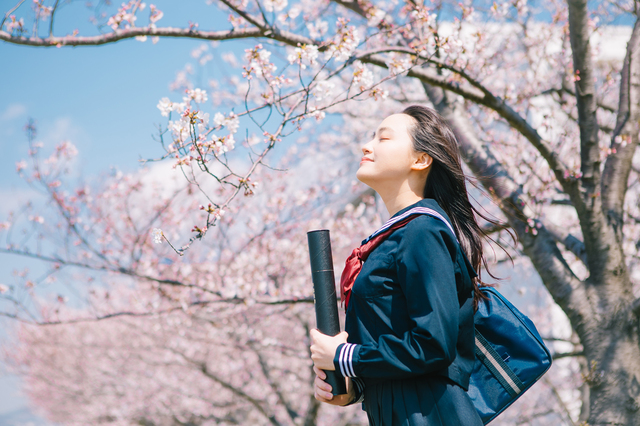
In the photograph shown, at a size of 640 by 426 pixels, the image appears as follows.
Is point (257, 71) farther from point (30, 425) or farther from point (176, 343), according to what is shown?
point (30, 425)

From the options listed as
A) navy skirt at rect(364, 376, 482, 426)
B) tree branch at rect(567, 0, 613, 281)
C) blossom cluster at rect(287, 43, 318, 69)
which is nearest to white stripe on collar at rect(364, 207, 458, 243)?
navy skirt at rect(364, 376, 482, 426)

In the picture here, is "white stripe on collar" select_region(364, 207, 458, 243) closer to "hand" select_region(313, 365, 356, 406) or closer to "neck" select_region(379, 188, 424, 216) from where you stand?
"neck" select_region(379, 188, 424, 216)

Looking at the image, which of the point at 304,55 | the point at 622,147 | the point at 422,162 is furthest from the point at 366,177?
the point at 622,147

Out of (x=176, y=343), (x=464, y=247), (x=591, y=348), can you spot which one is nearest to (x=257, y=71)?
(x=464, y=247)

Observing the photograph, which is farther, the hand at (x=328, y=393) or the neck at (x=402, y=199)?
the neck at (x=402, y=199)

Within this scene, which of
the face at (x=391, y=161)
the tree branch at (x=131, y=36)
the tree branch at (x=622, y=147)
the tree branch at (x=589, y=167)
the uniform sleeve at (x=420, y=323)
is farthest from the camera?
the tree branch at (x=622, y=147)

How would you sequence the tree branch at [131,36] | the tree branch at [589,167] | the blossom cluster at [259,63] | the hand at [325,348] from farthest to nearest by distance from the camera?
the tree branch at [589,167] < the tree branch at [131,36] < the blossom cluster at [259,63] < the hand at [325,348]

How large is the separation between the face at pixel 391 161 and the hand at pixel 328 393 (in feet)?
2.21

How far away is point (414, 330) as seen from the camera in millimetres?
1328

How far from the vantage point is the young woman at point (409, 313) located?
133 centimetres

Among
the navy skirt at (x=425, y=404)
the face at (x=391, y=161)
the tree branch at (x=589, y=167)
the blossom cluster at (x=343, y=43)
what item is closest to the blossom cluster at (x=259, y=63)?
the blossom cluster at (x=343, y=43)

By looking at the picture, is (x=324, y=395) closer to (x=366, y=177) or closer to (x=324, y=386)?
(x=324, y=386)

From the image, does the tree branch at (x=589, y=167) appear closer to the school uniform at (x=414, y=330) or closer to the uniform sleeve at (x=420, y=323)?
the school uniform at (x=414, y=330)

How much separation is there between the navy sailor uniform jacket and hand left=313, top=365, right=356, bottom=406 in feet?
0.11
